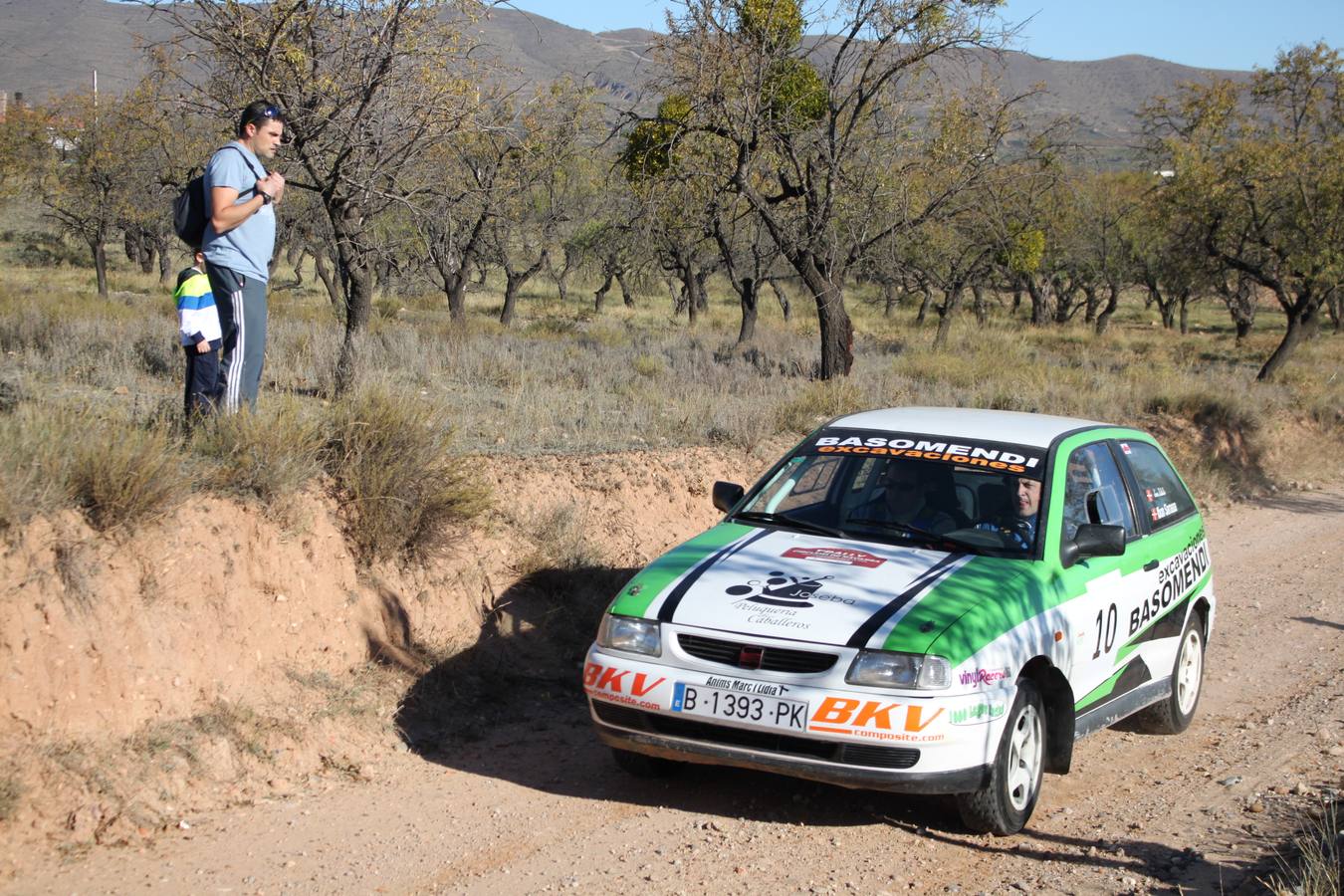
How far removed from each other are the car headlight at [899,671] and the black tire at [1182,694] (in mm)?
2473

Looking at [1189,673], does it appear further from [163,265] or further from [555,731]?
[163,265]

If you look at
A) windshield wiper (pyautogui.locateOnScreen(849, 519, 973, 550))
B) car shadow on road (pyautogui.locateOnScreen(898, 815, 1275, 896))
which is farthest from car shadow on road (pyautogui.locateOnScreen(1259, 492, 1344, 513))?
car shadow on road (pyautogui.locateOnScreen(898, 815, 1275, 896))

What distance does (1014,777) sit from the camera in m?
5.16

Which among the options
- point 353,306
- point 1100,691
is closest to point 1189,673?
point 1100,691

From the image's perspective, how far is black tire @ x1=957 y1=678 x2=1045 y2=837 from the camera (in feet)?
16.3

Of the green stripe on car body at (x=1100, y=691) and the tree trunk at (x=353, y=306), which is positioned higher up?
the tree trunk at (x=353, y=306)

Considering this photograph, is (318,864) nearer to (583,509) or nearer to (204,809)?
(204,809)

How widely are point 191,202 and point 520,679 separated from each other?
3284 mm

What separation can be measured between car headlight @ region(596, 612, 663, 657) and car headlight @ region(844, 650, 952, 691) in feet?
2.79

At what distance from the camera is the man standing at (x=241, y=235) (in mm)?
6727

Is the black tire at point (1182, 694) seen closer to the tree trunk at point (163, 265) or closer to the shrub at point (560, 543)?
the shrub at point (560, 543)

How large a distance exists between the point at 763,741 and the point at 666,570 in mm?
999

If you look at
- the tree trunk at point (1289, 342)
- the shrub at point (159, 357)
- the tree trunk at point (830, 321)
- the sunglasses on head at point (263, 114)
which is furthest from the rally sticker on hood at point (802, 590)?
the tree trunk at point (1289, 342)

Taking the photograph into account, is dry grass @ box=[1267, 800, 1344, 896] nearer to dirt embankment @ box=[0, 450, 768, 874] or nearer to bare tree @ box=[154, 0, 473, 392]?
dirt embankment @ box=[0, 450, 768, 874]
